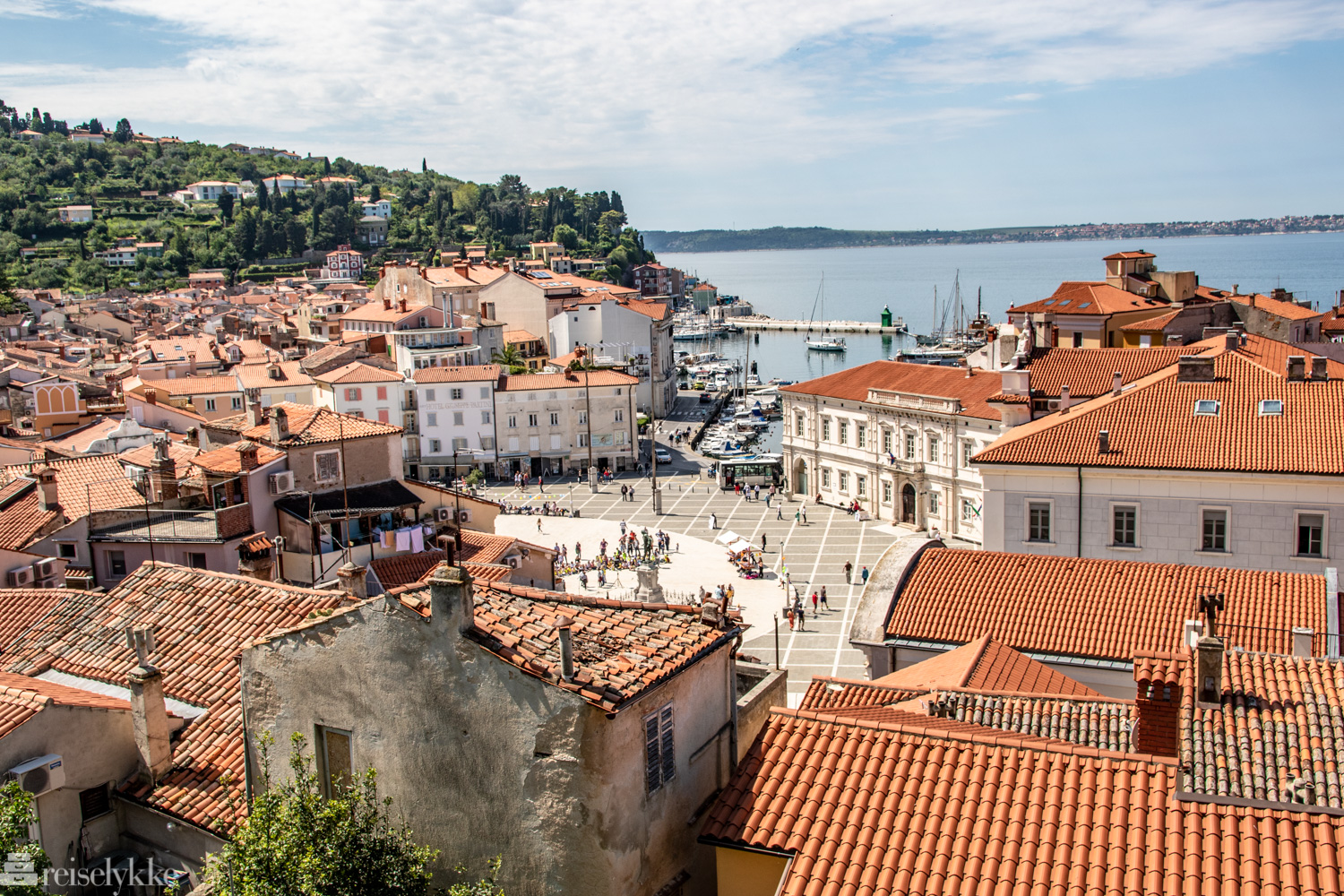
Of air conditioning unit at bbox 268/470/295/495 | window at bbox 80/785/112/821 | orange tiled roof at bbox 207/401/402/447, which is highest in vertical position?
orange tiled roof at bbox 207/401/402/447

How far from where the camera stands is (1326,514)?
24.1 m

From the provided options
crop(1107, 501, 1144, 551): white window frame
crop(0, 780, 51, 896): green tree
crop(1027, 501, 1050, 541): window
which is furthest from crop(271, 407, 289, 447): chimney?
crop(0, 780, 51, 896): green tree

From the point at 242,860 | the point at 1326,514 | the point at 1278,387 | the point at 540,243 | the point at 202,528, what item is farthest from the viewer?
the point at 540,243

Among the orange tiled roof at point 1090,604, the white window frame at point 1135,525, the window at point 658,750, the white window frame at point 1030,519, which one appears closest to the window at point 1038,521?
the white window frame at point 1030,519

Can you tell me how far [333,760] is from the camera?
10.2 metres

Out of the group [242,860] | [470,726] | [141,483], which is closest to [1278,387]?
[470,726]

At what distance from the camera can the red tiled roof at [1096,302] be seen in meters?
57.8

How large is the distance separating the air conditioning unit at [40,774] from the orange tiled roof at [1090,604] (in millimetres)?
13385

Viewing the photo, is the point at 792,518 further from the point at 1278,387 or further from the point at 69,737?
the point at 69,737

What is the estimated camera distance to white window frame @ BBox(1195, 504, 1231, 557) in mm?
24922

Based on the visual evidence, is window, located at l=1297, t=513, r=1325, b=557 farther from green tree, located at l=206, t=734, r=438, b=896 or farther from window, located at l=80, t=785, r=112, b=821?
window, located at l=80, t=785, r=112, b=821

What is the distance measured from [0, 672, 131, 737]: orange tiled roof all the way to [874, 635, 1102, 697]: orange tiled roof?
1032cm

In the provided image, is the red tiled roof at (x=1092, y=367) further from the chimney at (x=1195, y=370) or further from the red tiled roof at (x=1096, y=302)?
the red tiled roof at (x=1096, y=302)

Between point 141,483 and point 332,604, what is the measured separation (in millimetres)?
17039
